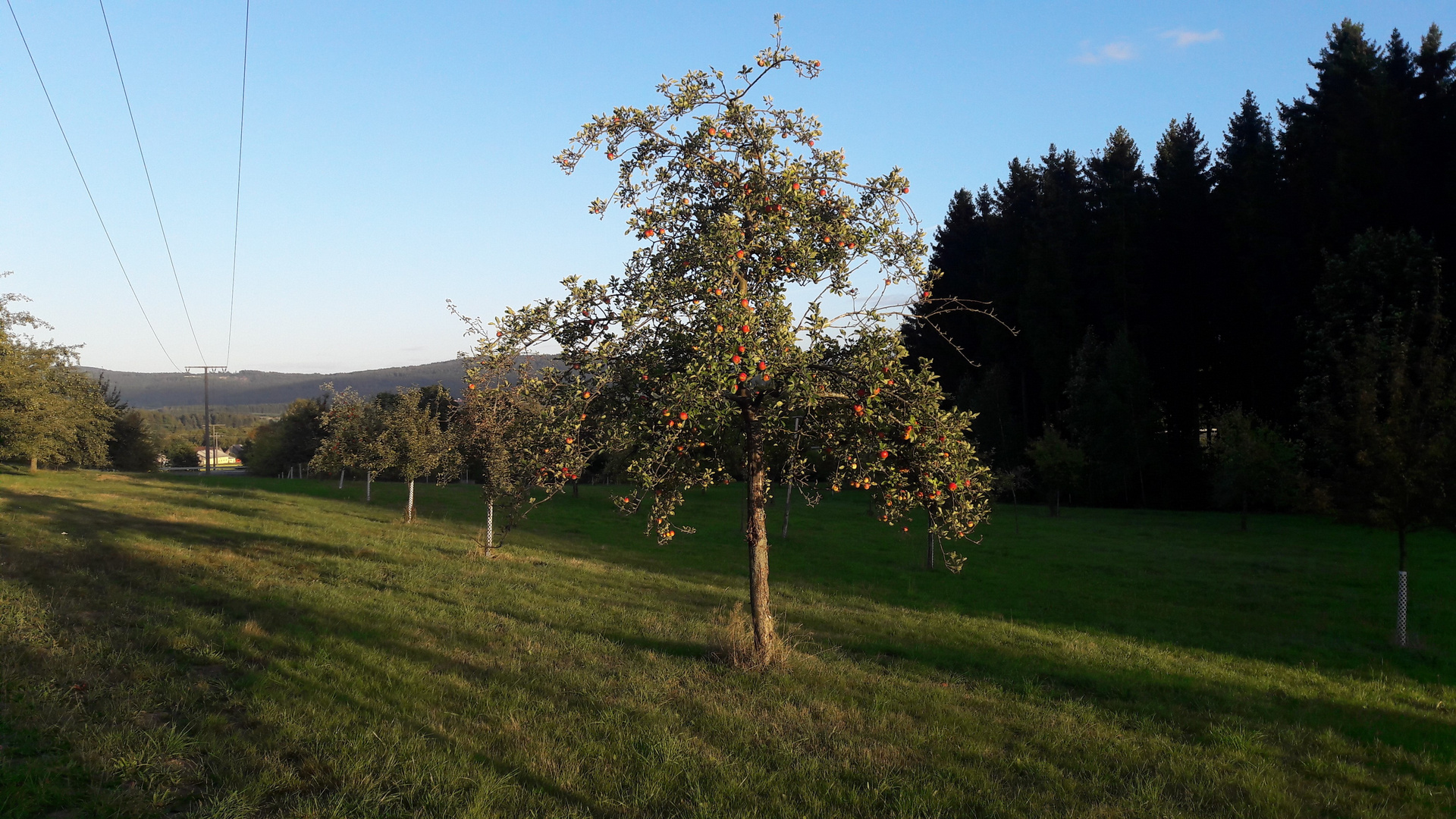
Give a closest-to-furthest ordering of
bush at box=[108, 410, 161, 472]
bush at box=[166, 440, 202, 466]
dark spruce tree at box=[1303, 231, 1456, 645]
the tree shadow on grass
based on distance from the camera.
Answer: dark spruce tree at box=[1303, 231, 1456, 645] < the tree shadow on grass < bush at box=[108, 410, 161, 472] < bush at box=[166, 440, 202, 466]

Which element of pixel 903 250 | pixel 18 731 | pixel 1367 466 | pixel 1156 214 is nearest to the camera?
pixel 18 731

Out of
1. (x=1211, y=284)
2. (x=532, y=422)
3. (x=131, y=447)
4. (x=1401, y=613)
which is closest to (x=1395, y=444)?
(x=1401, y=613)

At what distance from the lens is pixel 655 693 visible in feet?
27.8

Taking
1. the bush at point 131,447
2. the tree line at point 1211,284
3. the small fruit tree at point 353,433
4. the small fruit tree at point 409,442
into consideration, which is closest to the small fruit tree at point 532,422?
the small fruit tree at point 409,442

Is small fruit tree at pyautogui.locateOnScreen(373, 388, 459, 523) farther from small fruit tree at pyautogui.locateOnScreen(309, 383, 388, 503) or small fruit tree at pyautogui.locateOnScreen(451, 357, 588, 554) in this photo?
small fruit tree at pyautogui.locateOnScreen(451, 357, 588, 554)

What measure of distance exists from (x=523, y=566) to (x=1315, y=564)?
963 inches

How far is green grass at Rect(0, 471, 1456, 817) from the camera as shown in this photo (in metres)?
Result: 5.95

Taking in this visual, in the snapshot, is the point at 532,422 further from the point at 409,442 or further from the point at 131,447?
the point at 131,447

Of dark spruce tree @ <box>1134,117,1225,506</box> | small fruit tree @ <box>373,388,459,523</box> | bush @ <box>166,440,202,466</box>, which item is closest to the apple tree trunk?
small fruit tree @ <box>373,388,459,523</box>

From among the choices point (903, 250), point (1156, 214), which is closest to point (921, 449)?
point (903, 250)

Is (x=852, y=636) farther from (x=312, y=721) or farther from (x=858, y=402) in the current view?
(x=312, y=721)

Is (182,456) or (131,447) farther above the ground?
(131,447)

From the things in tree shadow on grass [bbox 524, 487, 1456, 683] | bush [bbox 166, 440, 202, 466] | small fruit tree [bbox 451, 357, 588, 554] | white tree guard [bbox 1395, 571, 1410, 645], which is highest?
small fruit tree [bbox 451, 357, 588, 554]

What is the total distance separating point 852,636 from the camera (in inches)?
508
